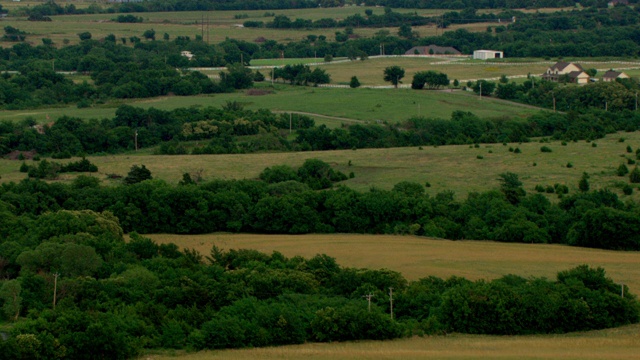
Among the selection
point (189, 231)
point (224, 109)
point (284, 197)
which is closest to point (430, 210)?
point (284, 197)

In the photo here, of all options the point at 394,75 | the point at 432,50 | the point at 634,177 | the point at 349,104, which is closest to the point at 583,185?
the point at 634,177

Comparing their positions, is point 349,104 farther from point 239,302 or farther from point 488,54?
point 239,302

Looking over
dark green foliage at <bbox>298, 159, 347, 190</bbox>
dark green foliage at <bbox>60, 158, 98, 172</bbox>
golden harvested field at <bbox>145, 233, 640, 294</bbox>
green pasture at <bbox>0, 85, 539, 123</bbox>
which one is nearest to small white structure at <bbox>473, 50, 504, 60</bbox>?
green pasture at <bbox>0, 85, 539, 123</bbox>

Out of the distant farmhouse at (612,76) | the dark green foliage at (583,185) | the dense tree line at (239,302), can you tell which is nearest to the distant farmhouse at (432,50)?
the distant farmhouse at (612,76)

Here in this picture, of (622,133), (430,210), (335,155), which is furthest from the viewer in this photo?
(622,133)

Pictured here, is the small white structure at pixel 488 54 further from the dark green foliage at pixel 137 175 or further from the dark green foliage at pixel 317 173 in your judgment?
the dark green foliage at pixel 137 175

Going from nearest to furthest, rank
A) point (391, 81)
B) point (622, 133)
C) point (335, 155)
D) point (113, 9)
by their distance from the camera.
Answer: point (335, 155) < point (622, 133) < point (391, 81) < point (113, 9)

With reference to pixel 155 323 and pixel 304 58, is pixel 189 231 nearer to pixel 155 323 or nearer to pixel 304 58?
pixel 155 323

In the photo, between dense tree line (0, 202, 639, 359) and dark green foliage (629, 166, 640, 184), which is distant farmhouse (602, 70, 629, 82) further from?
dense tree line (0, 202, 639, 359)
